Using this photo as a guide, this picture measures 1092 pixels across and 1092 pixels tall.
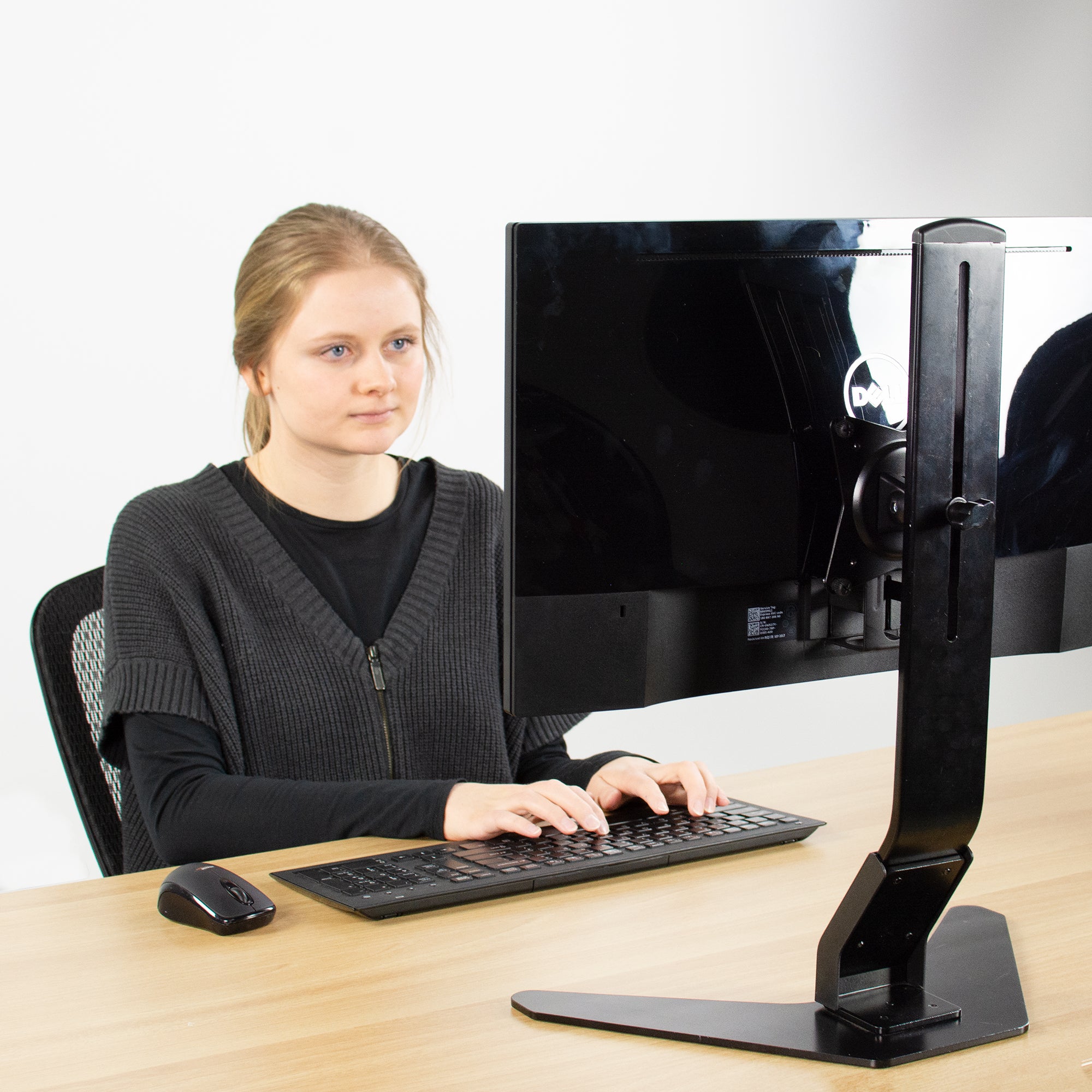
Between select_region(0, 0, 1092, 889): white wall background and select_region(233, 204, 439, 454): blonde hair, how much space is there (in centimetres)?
101

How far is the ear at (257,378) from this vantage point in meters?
1.56

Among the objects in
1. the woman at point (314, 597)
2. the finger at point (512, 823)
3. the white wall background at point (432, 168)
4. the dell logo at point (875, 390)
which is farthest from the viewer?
the white wall background at point (432, 168)

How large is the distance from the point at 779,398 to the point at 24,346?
1.94 meters

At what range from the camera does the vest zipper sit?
1460mm

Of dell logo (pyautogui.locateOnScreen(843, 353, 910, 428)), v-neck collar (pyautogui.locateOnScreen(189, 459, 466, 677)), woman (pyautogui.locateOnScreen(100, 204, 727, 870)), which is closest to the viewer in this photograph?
dell logo (pyautogui.locateOnScreen(843, 353, 910, 428))

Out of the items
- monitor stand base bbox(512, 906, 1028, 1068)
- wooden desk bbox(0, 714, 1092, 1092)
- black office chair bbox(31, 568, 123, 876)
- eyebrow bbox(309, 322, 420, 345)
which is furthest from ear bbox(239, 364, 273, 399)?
monitor stand base bbox(512, 906, 1028, 1068)

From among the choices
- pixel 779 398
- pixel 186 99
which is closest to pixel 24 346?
pixel 186 99

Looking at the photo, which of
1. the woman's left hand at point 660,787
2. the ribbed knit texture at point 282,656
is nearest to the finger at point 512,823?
the woman's left hand at point 660,787

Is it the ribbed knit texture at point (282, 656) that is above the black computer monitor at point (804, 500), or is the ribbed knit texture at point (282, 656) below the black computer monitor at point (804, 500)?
below

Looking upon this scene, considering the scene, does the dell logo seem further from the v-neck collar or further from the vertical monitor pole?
the v-neck collar

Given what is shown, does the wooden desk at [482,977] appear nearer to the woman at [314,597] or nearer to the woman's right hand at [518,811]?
the woman's right hand at [518,811]

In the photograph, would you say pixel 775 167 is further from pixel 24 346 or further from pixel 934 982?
pixel 934 982

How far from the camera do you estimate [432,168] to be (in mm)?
2783

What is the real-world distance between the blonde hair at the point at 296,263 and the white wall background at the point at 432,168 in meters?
1.01
